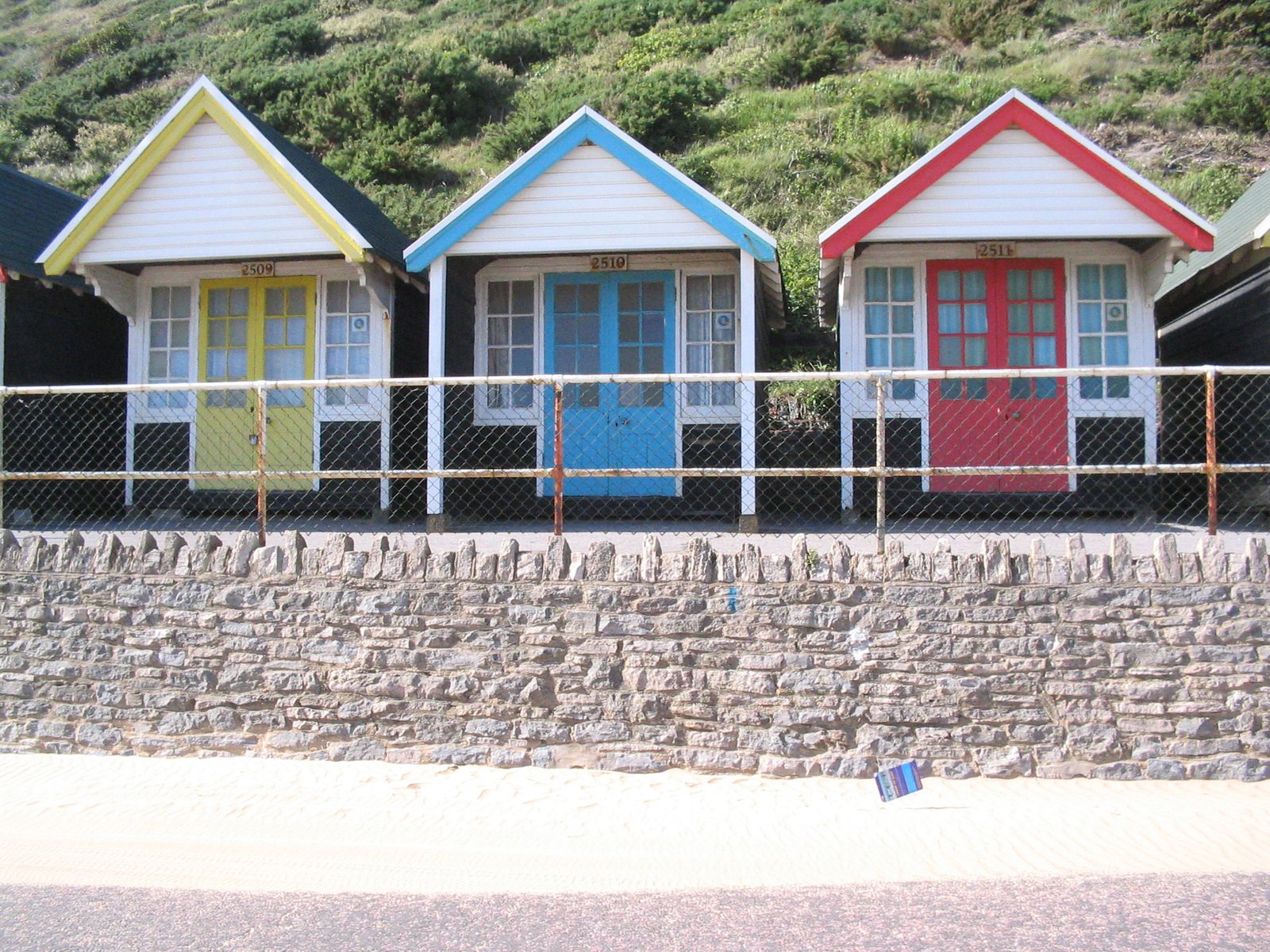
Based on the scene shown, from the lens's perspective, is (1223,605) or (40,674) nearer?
(1223,605)

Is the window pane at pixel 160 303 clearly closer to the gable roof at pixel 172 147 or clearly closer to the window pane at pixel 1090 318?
the gable roof at pixel 172 147

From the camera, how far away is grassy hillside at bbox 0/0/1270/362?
81.4 feet

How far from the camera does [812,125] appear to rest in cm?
2747

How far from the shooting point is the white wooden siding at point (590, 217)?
33.2ft

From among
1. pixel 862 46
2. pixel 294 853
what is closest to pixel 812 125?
pixel 862 46

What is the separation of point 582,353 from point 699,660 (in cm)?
531

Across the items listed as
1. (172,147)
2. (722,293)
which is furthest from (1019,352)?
(172,147)

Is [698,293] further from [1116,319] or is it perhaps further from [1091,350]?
[1116,319]

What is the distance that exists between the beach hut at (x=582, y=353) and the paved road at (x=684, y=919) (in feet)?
18.4

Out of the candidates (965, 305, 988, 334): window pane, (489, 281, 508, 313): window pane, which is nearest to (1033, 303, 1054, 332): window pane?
(965, 305, 988, 334): window pane

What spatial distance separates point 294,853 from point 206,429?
7.09 metres

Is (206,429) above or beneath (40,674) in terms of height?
above

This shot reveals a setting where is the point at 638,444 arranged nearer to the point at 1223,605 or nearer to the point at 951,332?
the point at 951,332

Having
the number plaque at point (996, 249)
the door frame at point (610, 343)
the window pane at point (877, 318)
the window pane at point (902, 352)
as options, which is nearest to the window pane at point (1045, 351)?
the number plaque at point (996, 249)
